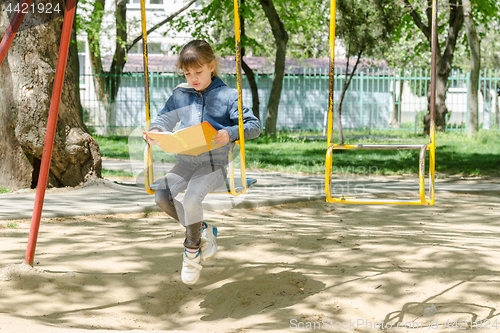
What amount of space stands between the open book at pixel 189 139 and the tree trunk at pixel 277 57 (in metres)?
12.1

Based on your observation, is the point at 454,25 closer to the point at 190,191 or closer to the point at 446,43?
the point at 446,43

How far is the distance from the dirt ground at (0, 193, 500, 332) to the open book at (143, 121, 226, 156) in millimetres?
1032

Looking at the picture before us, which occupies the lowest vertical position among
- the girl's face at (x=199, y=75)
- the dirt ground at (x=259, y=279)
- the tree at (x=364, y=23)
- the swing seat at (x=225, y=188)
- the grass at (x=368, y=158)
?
the dirt ground at (x=259, y=279)

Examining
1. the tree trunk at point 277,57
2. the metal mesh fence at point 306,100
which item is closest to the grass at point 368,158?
the tree trunk at point 277,57

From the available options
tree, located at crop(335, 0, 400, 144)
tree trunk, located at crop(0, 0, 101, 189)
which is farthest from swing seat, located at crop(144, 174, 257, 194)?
tree, located at crop(335, 0, 400, 144)

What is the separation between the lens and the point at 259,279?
363cm

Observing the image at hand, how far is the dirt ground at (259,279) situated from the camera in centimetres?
302

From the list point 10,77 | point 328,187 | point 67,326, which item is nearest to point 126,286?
point 67,326

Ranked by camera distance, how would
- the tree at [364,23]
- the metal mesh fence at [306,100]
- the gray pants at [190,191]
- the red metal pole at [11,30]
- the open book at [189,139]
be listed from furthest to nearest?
1. the metal mesh fence at [306,100]
2. the tree at [364,23]
3. the red metal pole at [11,30]
4. the gray pants at [190,191]
5. the open book at [189,139]

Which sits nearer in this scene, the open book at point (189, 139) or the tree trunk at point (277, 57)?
the open book at point (189, 139)

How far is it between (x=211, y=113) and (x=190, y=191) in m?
0.50

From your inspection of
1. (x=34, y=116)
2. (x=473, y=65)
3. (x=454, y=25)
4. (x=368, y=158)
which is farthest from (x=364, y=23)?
(x=34, y=116)

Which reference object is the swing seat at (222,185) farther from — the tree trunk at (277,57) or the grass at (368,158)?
the tree trunk at (277,57)

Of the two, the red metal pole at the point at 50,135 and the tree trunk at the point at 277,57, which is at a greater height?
the tree trunk at the point at 277,57
